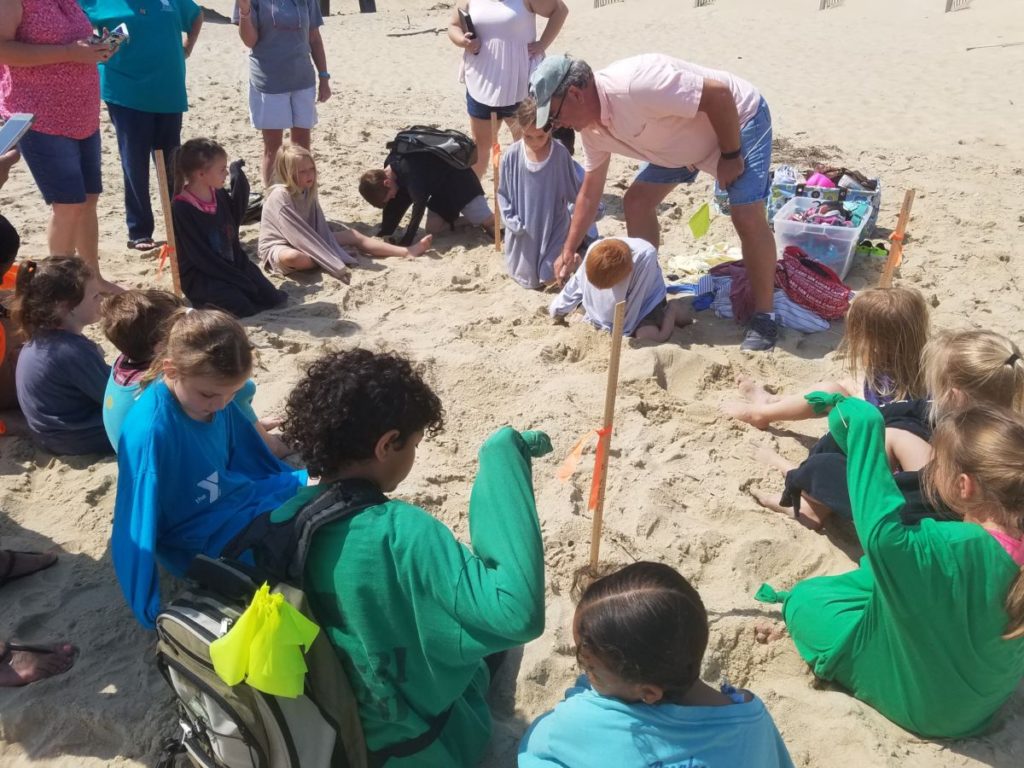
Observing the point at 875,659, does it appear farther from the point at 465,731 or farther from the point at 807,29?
the point at 807,29

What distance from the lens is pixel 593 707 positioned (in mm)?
1634

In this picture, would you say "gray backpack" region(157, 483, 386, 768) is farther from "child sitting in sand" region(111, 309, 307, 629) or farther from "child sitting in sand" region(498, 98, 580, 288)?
"child sitting in sand" region(498, 98, 580, 288)

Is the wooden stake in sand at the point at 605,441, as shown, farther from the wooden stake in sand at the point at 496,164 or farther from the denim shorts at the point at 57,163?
the denim shorts at the point at 57,163

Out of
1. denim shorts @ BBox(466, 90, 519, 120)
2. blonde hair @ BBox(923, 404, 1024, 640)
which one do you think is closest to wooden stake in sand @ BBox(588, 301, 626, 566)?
blonde hair @ BBox(923, 404, 1024, 640)

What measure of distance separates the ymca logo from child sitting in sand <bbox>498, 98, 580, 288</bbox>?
2.80m

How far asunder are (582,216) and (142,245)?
107 inches

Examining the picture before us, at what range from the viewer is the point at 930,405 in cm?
270

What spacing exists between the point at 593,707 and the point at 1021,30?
14.2 metres

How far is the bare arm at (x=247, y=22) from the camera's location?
536cm

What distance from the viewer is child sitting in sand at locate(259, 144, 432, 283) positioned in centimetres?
501

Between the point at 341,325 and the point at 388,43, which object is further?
the point at 388,43

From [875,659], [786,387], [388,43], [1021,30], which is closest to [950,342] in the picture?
[875,659]

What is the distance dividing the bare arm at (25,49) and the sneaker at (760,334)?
131 inches

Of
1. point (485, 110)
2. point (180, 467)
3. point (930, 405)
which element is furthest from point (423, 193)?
point (930, 405)
